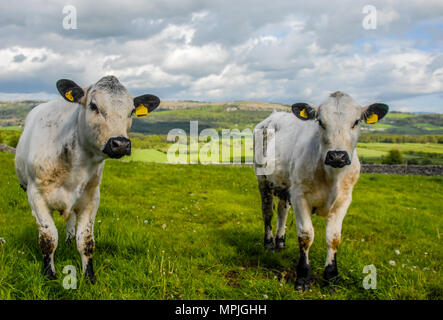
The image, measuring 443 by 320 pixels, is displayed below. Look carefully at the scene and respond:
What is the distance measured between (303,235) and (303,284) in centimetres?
81

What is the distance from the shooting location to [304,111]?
6117 millimetres

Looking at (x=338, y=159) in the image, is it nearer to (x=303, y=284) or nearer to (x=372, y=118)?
(x=372, y=118)

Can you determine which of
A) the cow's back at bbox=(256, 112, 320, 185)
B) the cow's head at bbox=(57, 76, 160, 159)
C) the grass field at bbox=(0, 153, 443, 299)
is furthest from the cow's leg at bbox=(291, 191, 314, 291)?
the cow's head at bbox=(57, 76, 160, 159)

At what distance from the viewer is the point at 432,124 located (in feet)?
470

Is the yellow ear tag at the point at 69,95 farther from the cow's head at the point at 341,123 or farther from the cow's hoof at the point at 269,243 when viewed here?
the cow's hoof at the point at 269,243

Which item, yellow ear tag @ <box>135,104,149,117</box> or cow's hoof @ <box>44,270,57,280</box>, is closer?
cow's hoof @ <box>44,270,57,280</box>

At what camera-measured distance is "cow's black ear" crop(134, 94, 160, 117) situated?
218 inches

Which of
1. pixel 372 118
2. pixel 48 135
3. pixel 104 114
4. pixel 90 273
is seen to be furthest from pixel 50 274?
pixel 372 118

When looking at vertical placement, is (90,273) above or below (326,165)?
below

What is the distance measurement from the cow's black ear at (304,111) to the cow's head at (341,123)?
11cm

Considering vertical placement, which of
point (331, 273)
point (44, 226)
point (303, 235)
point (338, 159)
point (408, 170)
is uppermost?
point (338, 159)

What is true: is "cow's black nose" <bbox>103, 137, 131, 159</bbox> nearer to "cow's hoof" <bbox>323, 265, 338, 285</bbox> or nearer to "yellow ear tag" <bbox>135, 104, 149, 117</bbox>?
"yellow ear tag" <bbox>135, 104, 149, 117</bbox>

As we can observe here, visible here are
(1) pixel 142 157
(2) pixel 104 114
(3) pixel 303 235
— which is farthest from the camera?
(1) pixel 142 157
